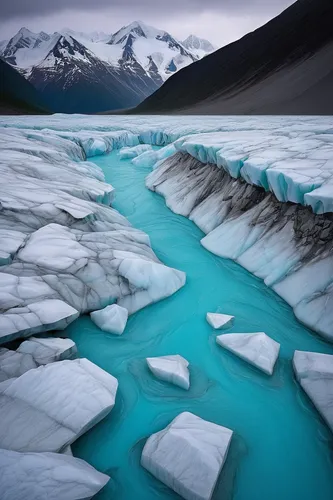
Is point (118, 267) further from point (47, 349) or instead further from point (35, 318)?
point (47, 349)

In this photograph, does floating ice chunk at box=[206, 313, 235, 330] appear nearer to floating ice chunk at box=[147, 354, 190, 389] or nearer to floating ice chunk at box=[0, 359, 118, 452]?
floating ice chunk at box=[147, 354, 190, 389]

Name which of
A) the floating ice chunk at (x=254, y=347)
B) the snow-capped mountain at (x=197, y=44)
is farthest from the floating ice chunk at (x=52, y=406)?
the snow-capped mountain at (x=197, y=44)

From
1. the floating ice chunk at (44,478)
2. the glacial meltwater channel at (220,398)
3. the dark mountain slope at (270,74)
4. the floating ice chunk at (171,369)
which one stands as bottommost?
the glacial meltwater channel at (220,398)

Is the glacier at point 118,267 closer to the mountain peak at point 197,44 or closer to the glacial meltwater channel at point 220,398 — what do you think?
the glacial meltwater channel at point 220,398

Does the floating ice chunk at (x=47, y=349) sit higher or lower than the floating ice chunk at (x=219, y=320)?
higher

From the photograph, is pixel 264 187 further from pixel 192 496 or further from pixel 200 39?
pixel 200 39

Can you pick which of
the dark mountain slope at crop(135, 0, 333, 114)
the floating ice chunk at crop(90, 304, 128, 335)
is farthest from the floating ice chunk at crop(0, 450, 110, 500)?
the dark mountain slope at crop(135, 0, 333, 114)

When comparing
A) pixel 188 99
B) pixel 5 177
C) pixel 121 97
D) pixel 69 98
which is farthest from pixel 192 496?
pixel 121 97

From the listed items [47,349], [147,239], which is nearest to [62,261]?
[47,349]
